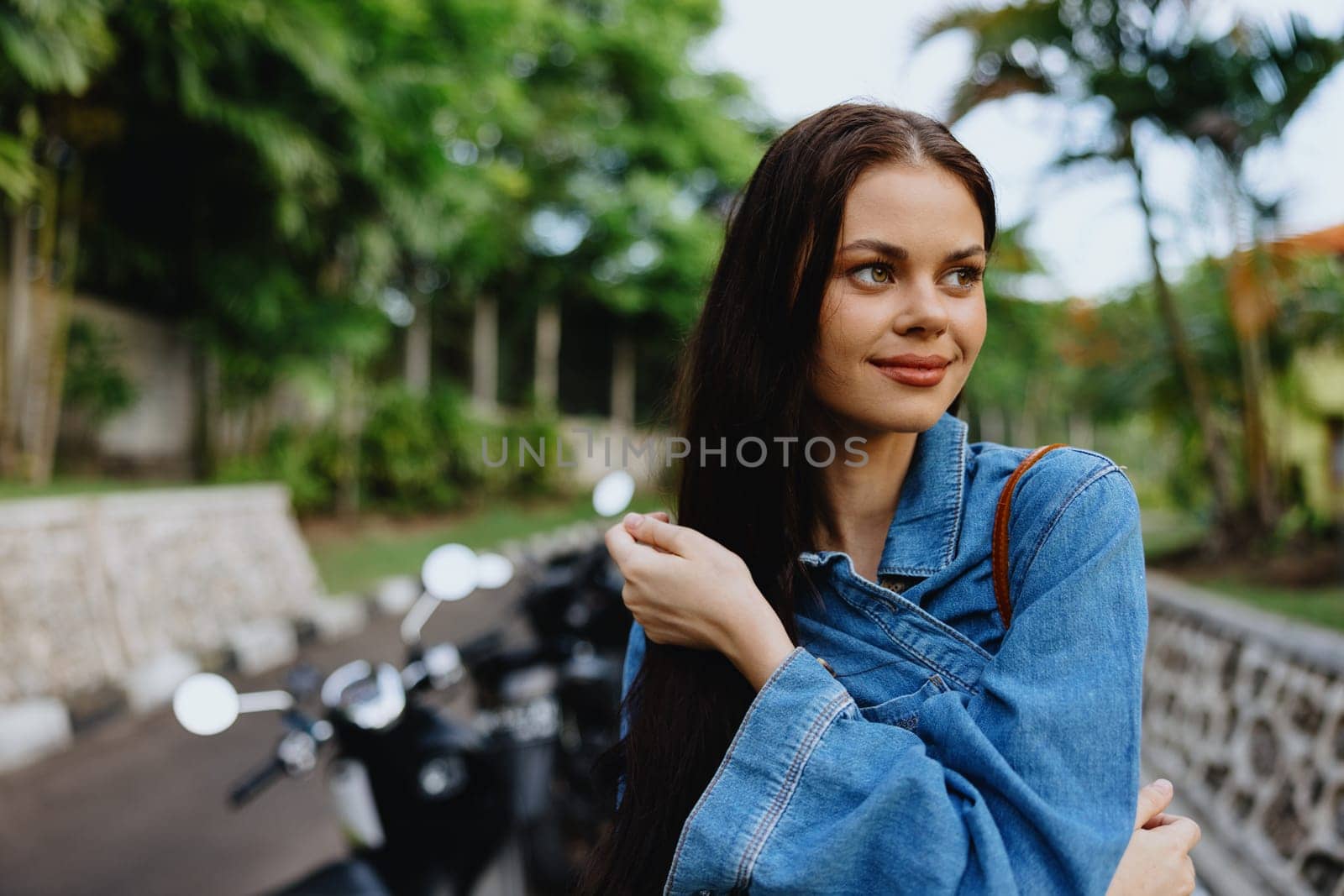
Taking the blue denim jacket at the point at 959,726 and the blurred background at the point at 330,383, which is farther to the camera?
the blurred background at the point at 330,383

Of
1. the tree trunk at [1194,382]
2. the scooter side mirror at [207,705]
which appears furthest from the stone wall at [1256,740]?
the scooter side mirror at [207,705]

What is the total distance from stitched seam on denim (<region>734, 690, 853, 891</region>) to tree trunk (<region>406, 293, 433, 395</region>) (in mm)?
15028

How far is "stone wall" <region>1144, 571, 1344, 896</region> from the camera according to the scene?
9.54ft

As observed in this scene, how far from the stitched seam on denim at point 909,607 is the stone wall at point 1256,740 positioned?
2.51 metres

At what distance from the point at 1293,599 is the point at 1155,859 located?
508cm

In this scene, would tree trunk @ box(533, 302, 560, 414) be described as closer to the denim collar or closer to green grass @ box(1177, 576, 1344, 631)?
green grass @ box(1177, 576, 1344, 631)

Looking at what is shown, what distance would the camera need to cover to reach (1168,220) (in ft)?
21.7

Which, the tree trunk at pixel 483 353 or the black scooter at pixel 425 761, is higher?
the tree trunk at pixel 483 353

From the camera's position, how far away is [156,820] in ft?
12.0

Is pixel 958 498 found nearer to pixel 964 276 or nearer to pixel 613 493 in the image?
pixel 964 276

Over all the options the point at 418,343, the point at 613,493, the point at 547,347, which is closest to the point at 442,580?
the point at 613,493

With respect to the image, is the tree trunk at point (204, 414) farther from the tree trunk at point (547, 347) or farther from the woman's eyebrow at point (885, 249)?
the woman's eyebrow at point (885, 249)

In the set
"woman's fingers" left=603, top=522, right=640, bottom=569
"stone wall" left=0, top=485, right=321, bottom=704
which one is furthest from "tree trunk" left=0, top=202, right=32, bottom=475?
"woman's fingers" left=603, top=522, right=640, bottom=569

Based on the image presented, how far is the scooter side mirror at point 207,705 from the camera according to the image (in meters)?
1.62
